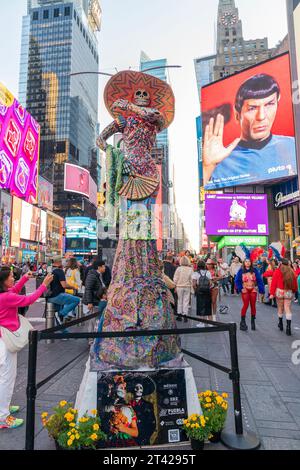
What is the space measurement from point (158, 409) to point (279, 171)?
29.3 m

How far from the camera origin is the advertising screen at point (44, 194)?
58.4 meters

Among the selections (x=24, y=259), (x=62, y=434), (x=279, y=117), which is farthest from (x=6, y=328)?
(x=24, y=259)

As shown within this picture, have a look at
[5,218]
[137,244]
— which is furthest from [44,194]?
[137,244]

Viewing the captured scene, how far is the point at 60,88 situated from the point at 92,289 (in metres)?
125

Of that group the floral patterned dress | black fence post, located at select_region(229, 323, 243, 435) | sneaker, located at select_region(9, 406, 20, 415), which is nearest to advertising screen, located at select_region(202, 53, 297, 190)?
the floral patterned dress

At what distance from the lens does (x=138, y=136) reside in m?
3.74

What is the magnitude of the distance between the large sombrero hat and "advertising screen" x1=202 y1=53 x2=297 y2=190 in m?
26.9

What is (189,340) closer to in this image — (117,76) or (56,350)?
(56,350)

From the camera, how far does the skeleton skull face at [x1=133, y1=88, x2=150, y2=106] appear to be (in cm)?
392

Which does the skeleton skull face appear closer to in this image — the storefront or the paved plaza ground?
the paved plaza ground

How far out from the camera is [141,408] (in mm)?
2688

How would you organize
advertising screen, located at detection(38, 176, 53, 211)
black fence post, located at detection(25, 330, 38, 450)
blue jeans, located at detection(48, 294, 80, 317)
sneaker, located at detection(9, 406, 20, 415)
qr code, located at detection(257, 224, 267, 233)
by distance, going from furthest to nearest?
advertising screen, located at detection(38, 176, 53, 211) < qr code, located at detection(257, 224, 267, 233) < blue jeans, located at detection(48, 294, 80, 317) < sneaker, located at detection(9, 406, 20, 415) < black fence post, located at detection(25, 330, 38, 450)

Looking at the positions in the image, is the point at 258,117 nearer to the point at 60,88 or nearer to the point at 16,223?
the point at 16,223

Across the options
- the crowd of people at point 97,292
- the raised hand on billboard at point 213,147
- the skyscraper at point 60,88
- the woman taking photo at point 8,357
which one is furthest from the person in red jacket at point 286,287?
the skyscraper at point 60,88
